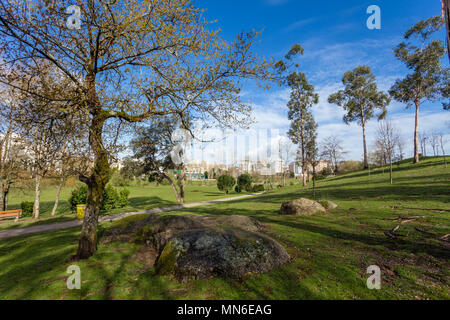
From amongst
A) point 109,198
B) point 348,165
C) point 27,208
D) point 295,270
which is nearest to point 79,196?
point 109,198

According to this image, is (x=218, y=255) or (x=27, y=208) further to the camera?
(x=27, y=208)

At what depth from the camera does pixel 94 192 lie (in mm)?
6195

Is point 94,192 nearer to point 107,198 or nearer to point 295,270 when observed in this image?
point 295,270

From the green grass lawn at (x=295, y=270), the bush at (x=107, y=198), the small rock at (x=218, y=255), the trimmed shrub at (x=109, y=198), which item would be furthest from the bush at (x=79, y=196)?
the small rock at (x=218, y=255)

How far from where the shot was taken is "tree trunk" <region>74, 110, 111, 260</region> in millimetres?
6055

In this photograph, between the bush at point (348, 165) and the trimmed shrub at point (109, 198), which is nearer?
the trimmed shrub at point (109, 198)

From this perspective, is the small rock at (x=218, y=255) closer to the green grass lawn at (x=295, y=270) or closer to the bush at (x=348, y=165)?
the green grass lawn at (x=295, y=270)

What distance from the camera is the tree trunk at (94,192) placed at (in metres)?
6.05

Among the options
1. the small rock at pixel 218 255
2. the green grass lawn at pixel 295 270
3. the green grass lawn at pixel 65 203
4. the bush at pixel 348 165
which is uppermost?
the bush at pixel 348 165
